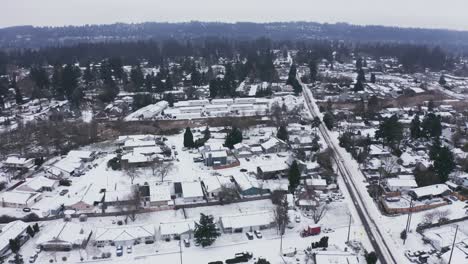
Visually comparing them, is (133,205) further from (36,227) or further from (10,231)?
(10,231)

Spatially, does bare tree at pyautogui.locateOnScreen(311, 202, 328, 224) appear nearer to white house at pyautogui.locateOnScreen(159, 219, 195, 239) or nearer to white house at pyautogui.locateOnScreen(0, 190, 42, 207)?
white house at pyautogui.locateOnScreen(159, 219, 195, 239)

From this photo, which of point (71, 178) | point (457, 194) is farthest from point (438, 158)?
point (71, 178)

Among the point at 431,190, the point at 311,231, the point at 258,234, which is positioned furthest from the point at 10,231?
the point at 431,190

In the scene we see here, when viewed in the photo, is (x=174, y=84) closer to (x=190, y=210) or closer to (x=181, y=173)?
(x=181, y=173)

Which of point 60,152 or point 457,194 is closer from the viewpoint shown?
point 457,194

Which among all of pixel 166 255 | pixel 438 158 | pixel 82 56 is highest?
pixel 82 56

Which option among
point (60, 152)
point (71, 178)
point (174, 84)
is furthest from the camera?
point (174, 84)
